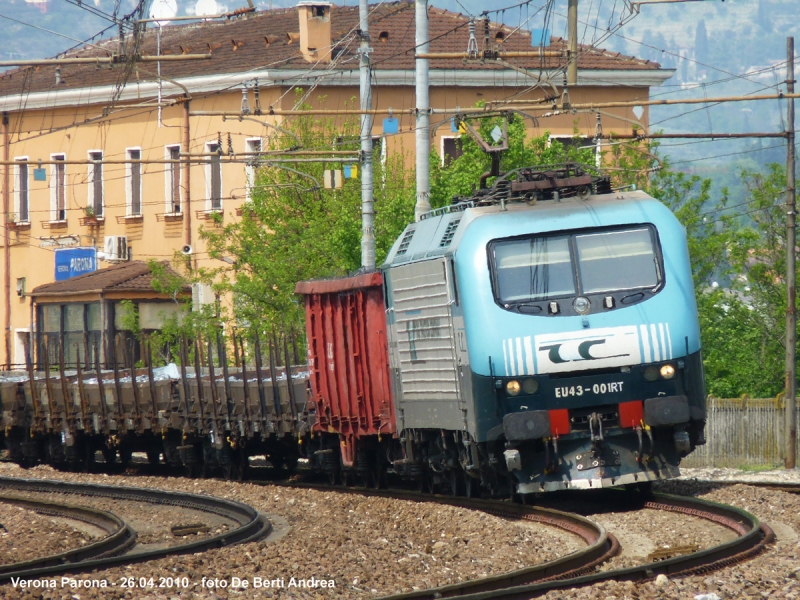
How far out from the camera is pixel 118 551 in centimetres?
1400

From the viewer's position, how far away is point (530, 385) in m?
14.3

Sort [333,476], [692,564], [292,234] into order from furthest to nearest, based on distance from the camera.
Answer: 1. [292,234]
2. [333,476]
3. [692,564]

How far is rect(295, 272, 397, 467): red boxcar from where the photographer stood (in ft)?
59.2

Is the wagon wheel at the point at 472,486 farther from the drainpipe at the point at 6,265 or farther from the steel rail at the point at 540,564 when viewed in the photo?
the drainpipe at the point at 6,265

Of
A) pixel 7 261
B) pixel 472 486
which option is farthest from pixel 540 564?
pixel 7 261

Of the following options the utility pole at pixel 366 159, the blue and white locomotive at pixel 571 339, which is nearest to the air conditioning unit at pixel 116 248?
the utility pole at pixel 366 159

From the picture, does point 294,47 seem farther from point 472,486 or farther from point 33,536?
point 33,536

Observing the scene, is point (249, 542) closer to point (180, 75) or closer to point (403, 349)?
point (403, 349)

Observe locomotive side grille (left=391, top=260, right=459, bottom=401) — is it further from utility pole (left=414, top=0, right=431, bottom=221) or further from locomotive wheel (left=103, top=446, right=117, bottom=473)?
locomotive wheel (left=103, top=446, right=117, bottom=473)

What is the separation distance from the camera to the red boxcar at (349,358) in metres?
18.0

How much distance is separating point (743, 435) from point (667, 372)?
38.3 feet

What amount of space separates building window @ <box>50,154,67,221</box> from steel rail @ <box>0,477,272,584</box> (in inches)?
887

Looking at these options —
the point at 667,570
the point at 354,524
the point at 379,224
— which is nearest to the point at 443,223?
the point at 354,524

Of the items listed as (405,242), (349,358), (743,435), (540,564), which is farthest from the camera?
(743,435)
